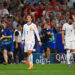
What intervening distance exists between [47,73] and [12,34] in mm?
7612

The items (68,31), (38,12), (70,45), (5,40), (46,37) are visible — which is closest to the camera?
(70,45)

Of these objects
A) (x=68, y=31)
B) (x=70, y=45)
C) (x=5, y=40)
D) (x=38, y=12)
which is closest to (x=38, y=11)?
(x=38, y=12)

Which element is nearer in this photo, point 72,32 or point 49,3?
point 72,32

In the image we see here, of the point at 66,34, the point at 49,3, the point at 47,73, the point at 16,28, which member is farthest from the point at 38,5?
the point at 47,73

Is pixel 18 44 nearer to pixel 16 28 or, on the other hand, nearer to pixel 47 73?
pixel 16 28

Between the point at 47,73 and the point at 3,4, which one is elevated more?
the point at 3,4

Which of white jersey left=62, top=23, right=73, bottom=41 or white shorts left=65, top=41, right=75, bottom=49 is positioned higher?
white jersey left=62, top=23, right=73, bottom=41

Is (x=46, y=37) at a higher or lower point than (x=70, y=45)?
higher

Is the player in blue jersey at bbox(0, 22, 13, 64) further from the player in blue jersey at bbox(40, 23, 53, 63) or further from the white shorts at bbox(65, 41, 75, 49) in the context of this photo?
the white shorts at bbox(65, 41, 75, 49)

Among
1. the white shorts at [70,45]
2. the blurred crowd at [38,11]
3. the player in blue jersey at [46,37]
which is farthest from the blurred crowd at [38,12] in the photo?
the white shorts at [70,45]

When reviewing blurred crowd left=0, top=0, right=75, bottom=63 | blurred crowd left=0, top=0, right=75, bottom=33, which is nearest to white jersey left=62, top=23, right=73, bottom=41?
blurred crowd left=0, top=0, right=75, bottom=63

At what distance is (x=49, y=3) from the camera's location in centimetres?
2742

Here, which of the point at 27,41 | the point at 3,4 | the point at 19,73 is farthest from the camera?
the point at 3,4

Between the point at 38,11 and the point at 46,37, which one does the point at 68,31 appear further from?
the point at 38,11
